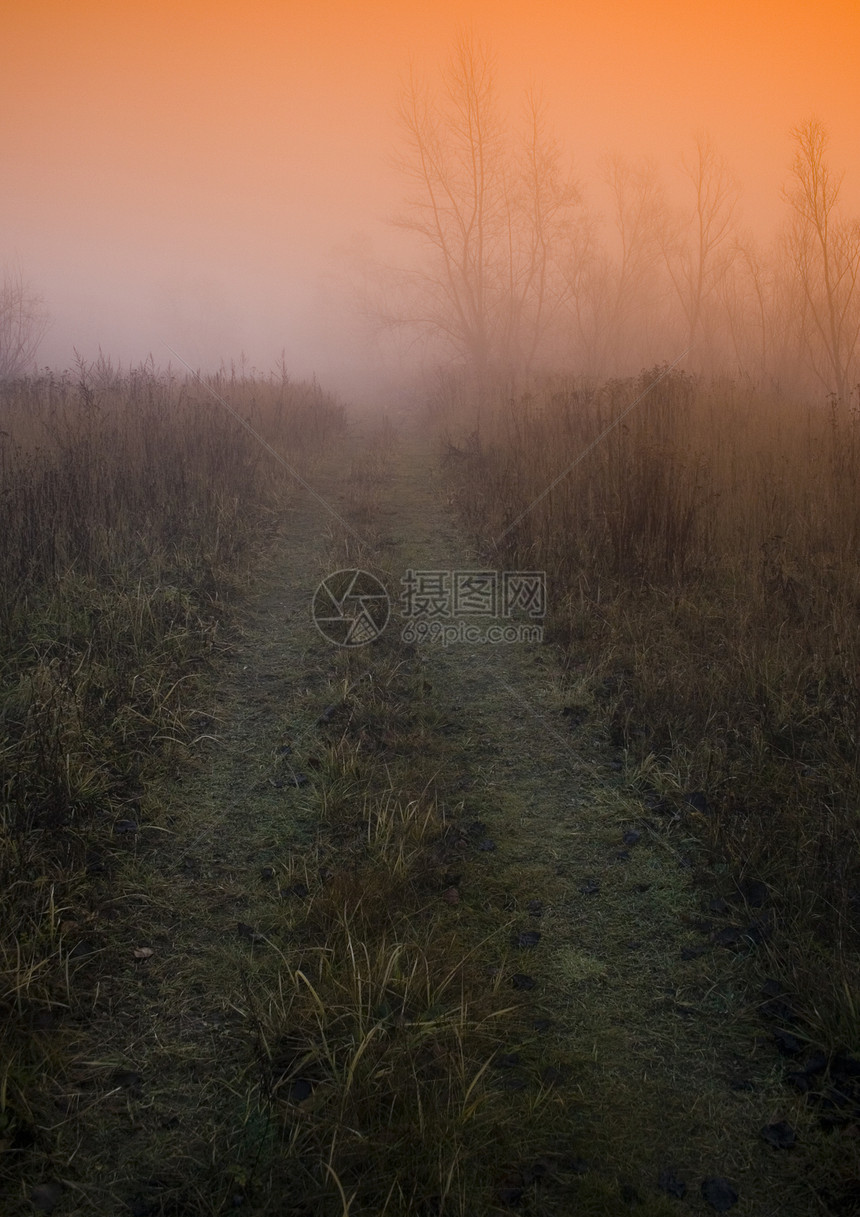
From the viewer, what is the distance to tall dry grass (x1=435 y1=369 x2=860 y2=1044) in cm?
274

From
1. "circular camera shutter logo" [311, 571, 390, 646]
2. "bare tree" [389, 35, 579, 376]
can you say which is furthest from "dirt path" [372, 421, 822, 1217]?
"bare tree" [389, 35, 579, 376]

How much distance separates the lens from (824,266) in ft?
51.2

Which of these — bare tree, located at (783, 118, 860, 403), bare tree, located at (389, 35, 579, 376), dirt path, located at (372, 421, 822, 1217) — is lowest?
dirt path, located at (372, 421, 822, 1217)

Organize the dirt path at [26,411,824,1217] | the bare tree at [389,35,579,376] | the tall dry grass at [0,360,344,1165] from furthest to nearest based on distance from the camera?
the bare tree at [389,35,579,376] < the tall dry grass at [0,360,344,1165] < the dirt path at [26,411,824,1217]

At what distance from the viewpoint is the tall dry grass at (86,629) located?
2.34 metres

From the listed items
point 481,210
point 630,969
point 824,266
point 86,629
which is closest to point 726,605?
point 630,969

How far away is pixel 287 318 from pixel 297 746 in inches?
2286

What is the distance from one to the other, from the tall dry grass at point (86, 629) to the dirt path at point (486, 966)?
167 millimetres

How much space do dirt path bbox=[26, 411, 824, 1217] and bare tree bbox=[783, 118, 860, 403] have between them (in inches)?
609

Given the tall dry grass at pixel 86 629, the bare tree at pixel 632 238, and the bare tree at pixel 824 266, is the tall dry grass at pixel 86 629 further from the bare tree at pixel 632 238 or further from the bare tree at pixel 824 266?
the bare tree at pixel 632 238

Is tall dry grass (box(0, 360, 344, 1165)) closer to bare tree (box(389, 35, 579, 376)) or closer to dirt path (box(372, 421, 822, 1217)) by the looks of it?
dirt path (box(372, 421, 822, 1217))

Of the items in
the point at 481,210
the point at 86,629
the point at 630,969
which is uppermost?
the point at 481,210

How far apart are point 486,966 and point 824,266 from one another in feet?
61.6

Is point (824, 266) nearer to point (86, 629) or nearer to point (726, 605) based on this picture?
point (726, 605)
